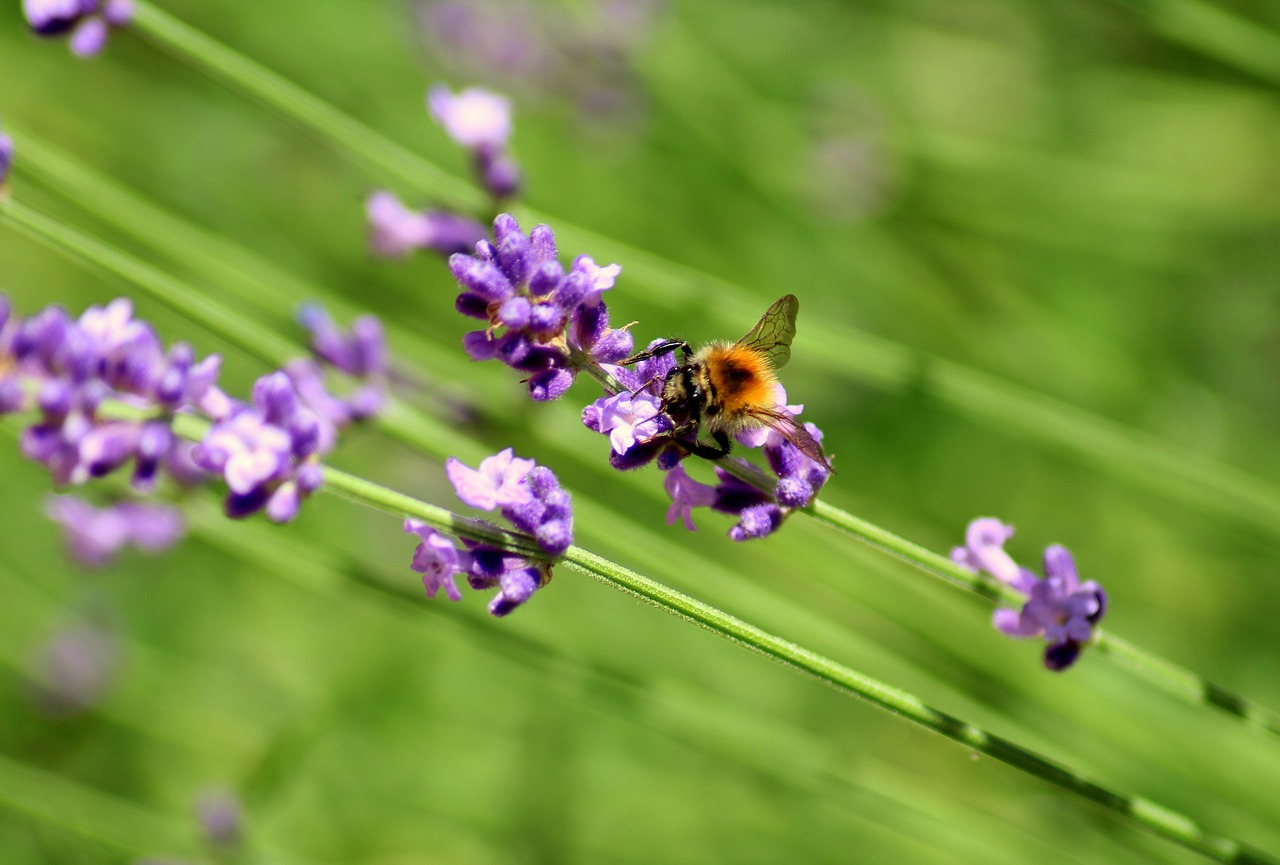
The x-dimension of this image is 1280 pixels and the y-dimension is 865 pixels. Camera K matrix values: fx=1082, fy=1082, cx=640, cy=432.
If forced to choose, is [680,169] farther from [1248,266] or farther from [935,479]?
[1248,266]

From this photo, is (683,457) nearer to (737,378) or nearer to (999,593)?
(737,378)

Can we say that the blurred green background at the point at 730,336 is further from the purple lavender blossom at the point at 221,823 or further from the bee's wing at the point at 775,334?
the bee's wing at the point at 775,334

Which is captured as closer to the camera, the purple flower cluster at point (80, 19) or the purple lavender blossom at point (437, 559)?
the purple lavender blossom at point (437, 559)

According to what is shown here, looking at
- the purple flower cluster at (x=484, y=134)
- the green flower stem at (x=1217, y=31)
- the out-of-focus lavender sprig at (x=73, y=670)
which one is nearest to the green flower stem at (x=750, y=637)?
the purple flower cluster at (x=484, y=134)

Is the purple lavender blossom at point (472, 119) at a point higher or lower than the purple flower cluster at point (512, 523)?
higher

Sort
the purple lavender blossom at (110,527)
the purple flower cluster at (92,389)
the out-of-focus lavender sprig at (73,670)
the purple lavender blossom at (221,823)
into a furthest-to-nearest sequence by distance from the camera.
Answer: the out-of-focus lavender sprig at (73,670), the purple lavender blossom at (221,823), the purple lavender blossom at (110,527), the purple flower cluster at (92,389)

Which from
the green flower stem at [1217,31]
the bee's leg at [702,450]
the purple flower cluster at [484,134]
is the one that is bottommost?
the bee's leg at [702,450]

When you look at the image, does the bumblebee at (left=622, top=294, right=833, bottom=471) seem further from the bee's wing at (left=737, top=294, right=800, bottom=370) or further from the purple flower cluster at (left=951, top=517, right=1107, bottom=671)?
the purple flower cluster at (left=951, top=517, right=1107, bottom=671)

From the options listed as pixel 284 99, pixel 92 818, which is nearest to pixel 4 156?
pixel 284 99
